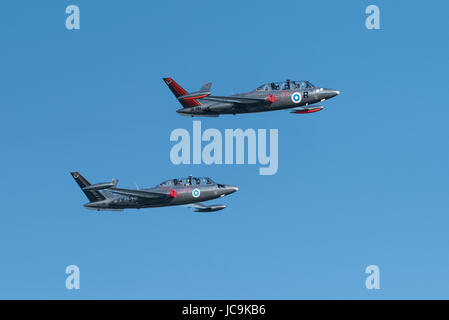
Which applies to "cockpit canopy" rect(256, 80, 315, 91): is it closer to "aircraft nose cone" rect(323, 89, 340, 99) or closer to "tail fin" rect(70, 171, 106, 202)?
"aircraft nose cone" rect(323, 89, 340, 99)

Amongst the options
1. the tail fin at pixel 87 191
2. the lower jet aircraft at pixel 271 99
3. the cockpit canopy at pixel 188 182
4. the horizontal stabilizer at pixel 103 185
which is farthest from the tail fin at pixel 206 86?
the horizontal stabilizer at pixel 103 185

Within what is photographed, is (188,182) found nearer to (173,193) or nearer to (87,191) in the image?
(173,193)

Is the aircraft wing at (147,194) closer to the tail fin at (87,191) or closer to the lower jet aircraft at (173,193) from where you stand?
the lower jet aircraft at (173,193)

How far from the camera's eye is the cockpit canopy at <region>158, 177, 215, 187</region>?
5007 inches

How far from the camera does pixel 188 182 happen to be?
127375 mm

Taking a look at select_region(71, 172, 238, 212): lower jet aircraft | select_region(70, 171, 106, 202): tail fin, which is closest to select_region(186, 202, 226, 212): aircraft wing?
select_region(71, 172, 238, 212): lower jet aircraft

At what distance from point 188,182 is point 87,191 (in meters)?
13.8

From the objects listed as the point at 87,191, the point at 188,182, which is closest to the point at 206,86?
the point at 188,182

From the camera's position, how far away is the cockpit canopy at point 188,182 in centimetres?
12719

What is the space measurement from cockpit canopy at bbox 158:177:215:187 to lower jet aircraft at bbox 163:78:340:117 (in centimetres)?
978
